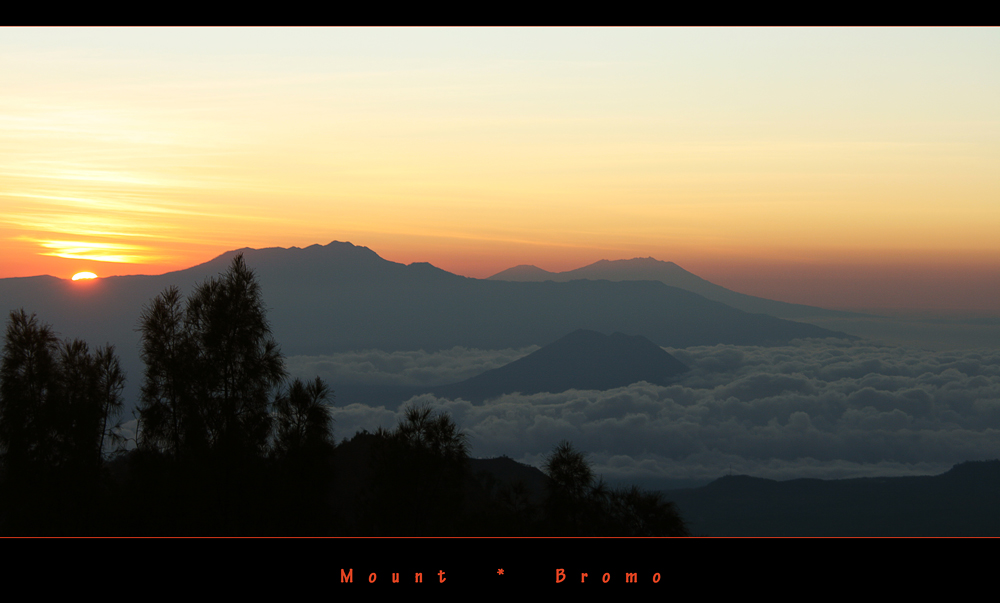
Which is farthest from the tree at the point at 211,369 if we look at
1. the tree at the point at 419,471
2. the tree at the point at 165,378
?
the tree at the point at 419,471

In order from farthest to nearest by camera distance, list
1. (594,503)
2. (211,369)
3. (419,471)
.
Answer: (419,471) < (594,503) < (211,369)

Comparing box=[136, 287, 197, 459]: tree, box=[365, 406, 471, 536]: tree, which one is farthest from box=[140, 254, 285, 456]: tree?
box=[365, 406, 471, 536]: tree

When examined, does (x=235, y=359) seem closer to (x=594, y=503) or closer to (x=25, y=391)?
(x=25, y=391)

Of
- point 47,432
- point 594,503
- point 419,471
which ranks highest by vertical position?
point 47,432

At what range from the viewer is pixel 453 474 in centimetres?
2733

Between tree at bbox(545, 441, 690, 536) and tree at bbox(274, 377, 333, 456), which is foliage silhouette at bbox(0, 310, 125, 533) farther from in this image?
tree at bbox(545, 441, 690, 536)

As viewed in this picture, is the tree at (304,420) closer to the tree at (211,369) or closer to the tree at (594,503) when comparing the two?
the tree at (211,369)

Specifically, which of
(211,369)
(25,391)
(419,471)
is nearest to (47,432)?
(25,391)
